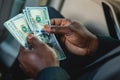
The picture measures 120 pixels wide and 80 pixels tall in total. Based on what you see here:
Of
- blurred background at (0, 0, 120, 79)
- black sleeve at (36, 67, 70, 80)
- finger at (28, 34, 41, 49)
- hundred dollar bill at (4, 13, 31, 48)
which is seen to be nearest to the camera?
black sleeve at (36, 67, 70, 80)

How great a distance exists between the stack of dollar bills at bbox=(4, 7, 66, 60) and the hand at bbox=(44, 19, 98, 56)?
2.0 inches

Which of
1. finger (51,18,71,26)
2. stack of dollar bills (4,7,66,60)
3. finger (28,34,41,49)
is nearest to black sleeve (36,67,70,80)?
finger (28,34,41,49)

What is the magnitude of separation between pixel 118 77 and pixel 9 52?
35.5 inches

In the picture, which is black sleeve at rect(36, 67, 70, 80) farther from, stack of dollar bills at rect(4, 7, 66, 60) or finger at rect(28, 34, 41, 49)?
stack of dollar bills at rect(4, 7, 66, 60)

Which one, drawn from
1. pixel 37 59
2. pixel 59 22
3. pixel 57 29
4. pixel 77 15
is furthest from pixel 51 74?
pixel 77 15

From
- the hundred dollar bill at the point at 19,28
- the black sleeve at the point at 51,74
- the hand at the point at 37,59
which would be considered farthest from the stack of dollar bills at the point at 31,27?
the black sleeve at the point at 51,74

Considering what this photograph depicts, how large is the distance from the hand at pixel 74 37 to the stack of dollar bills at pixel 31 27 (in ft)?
0.17

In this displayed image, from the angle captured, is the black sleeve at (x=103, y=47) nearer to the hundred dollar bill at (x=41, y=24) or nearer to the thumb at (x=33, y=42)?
the hundred dollar bill at (x=41, y=24)

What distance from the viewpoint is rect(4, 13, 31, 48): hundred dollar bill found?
132 centimetres

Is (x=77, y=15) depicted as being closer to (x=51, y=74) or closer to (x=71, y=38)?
(x=71, y=38)

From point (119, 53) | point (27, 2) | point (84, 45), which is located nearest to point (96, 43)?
point (84, 45)

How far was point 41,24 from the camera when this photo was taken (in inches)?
57.2

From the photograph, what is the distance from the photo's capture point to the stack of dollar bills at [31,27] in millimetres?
1344

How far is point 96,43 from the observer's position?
1.40 m
